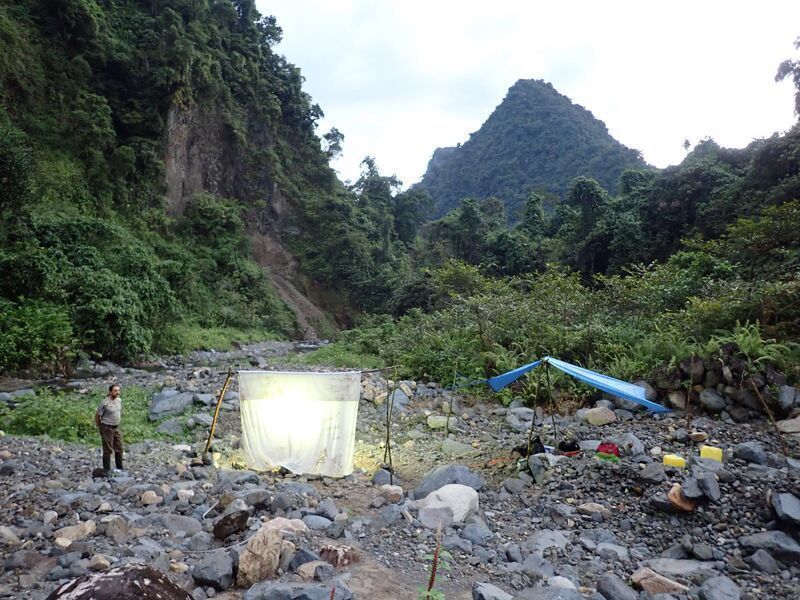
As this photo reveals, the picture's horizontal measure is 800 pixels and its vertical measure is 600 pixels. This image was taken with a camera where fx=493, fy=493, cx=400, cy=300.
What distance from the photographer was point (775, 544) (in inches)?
156

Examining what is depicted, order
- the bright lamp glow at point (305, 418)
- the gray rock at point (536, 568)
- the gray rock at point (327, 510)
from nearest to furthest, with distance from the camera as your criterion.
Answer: the gray rock at point (536, 568)
the gray rock at point (327, 510)
the bright lamp glow at point (305, 418)

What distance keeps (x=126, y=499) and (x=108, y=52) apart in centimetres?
2553

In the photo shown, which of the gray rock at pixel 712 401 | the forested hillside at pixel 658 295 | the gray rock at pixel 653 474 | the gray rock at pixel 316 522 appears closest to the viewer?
the gray rock at pixel 316 522

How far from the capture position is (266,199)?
3362 cm

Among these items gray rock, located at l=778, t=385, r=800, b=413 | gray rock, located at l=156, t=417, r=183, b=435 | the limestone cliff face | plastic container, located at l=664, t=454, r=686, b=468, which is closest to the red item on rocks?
plastic container, located at l=664, t=454, r=686, b=468

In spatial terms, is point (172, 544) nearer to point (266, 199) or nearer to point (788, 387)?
point (788, 387)

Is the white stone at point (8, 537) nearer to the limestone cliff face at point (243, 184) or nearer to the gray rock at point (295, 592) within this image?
the gray rock at point (295, 592)

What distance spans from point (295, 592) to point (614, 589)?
2.23 meters

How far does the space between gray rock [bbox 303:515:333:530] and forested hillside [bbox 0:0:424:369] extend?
373 inches

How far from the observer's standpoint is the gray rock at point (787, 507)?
409 cm

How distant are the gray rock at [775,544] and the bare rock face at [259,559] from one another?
12.4ft

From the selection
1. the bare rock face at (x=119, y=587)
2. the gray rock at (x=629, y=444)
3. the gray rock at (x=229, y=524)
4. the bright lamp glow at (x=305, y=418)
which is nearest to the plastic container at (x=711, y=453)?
the gray rock at (x=629, y=444)

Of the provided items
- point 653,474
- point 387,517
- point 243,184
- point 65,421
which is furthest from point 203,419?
point 243,184

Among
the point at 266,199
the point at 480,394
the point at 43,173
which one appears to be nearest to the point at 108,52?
the point at 43,173
